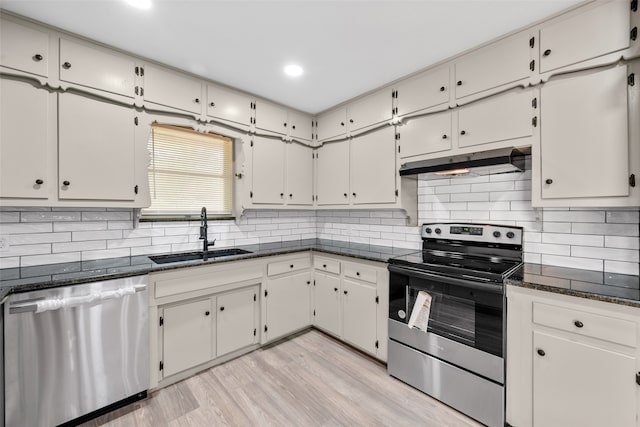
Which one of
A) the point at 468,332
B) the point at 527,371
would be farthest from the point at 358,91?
the point at 527,371

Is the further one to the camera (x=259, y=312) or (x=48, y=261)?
(x=259, y=312)

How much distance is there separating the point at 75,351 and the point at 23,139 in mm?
1394

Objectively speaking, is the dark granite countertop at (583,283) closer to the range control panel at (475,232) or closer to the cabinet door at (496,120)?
the range control panel at (475,232)

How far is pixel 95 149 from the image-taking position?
202 centimetres

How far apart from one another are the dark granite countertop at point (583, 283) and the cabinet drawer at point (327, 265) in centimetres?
152

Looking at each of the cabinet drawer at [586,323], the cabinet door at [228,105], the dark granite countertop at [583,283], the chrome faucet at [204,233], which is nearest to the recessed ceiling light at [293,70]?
the cabinet door at [228,105]

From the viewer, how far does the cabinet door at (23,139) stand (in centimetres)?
170

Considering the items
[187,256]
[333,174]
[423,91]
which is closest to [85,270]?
[187,256]

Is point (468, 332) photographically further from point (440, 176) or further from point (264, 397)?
point (264, 397)

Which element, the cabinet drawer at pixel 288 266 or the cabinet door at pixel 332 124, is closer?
the cabinet drawer at pixel 288 266

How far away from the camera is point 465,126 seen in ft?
7.09

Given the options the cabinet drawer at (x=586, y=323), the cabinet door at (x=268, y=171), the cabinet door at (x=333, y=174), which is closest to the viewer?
the cabinet drawer at (x=586, y=323)

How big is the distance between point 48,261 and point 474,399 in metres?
3.17

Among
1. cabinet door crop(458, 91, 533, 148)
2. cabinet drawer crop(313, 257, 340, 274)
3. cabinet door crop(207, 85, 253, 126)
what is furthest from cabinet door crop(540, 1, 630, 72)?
cabinet door crop(207, 85, 253, 126)
